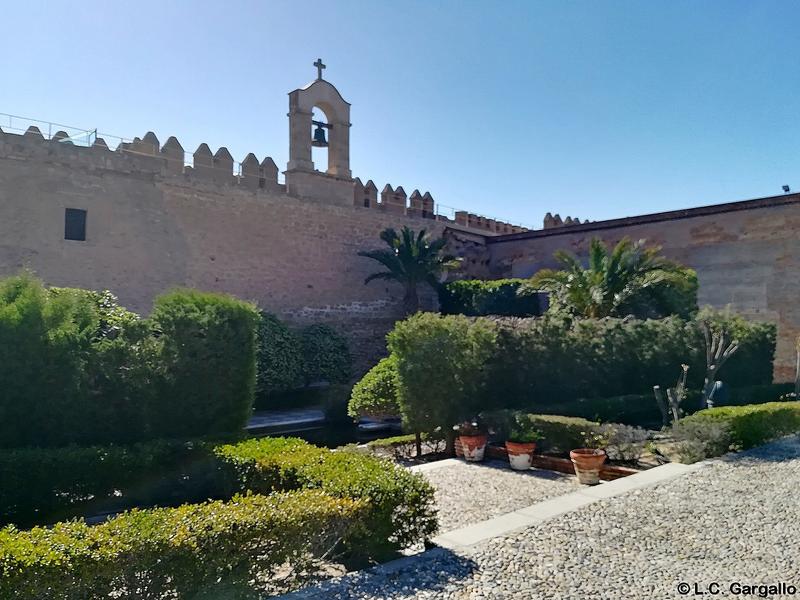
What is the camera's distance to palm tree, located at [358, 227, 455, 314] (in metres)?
20.4

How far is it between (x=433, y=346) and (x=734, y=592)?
18.9 feet

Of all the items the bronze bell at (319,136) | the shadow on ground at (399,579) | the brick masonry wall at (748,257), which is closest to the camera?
the shadow on ground at (399,579)

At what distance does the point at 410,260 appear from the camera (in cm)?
2039

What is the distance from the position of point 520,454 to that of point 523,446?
11 cm

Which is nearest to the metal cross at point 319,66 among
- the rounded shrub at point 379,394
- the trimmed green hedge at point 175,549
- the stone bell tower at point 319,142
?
the stone bell tower at point 319,142

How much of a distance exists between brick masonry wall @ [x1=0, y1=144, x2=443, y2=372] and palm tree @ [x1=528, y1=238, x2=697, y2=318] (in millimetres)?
7076

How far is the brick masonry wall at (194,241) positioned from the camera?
47.4 ft

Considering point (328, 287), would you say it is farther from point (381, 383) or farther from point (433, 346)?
point (433, 346)

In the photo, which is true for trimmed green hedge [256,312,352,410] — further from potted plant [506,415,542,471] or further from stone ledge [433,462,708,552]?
stone ledge [433,462,708,552]

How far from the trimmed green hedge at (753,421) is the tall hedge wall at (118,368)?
5.98 m

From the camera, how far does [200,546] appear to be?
139 inches

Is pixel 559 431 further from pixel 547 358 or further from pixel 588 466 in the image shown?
pixel 547 358

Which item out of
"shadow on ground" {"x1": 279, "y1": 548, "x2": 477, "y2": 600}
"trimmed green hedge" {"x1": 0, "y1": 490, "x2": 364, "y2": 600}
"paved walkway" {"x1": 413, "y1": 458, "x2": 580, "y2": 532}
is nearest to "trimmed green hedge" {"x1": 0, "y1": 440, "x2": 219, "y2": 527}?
"paved walkway" {"x1": 413, "y1": 458, "x2": 580, "y2": 532}

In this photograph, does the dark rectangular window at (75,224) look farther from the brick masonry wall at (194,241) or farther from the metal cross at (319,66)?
the metal cross at (319,66)
